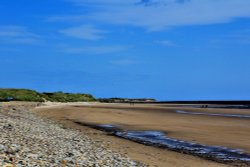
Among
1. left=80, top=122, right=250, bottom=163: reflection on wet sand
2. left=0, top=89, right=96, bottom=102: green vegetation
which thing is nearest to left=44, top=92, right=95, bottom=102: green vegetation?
left=0, top=89, right=96, bottom=102: green vegetation

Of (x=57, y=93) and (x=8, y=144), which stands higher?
(x=57, y=93)

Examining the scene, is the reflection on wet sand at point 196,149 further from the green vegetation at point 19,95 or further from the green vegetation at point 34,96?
the green vegetation at point 34,96

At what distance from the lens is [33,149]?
1570cm

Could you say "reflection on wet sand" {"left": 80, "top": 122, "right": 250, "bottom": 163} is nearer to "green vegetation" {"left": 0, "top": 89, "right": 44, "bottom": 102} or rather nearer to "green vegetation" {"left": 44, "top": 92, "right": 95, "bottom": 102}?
"green vegetation" {"left": 0, "top": 89, "right": 44, "bottom": 102}

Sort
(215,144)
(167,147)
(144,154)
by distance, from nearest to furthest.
Answer: (144,154), (167,147), (215,144)

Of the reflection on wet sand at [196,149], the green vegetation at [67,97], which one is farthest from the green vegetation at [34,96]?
the reflection on wet sand at [196,149]

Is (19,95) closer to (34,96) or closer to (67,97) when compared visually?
(34,96)

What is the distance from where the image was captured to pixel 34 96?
118 meters

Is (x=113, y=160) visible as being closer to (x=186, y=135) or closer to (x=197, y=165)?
(x=197, y=165)

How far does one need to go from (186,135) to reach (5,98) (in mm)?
90499

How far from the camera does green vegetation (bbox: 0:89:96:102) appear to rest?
112 meters

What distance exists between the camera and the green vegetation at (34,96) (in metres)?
112

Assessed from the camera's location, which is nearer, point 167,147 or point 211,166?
point 211,166

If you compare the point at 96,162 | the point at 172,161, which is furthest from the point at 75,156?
the point at 172,161
